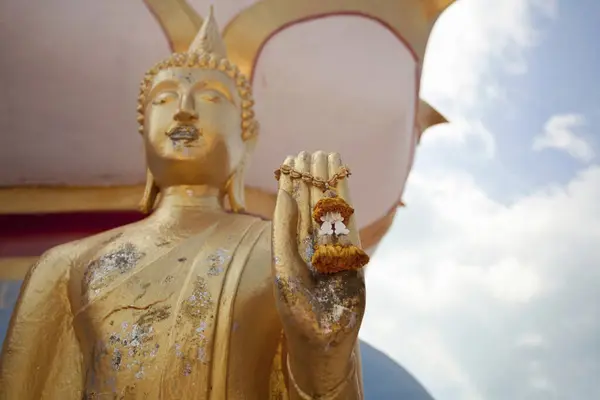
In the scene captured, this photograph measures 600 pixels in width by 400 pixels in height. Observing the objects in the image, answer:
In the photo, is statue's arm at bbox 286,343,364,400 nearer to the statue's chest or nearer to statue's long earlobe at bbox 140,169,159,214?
the statue's chest

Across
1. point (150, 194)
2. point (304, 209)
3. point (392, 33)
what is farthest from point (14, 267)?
point (304, 209)

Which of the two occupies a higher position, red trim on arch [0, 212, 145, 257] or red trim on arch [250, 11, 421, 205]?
red trim on arch [250, 11, 421, 205]

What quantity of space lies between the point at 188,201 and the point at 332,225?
600mm

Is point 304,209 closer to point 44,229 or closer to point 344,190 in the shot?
point 344,190

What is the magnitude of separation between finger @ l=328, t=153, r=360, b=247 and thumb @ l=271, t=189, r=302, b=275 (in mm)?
79

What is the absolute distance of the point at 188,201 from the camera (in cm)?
157

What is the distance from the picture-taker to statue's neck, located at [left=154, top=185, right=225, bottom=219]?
1.55 metres

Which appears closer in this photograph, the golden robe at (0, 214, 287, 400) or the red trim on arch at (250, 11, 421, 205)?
the golden robe at (0, 214, 287, 400)

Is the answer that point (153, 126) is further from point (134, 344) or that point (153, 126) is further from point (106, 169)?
point (106, 169)

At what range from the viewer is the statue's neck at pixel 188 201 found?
1.55m

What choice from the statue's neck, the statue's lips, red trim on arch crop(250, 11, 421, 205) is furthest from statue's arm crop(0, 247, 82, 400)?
red trim on arch crop(250, 11, 421, 205)

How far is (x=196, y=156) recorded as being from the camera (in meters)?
1.54

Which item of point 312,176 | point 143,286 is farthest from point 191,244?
point 312,176

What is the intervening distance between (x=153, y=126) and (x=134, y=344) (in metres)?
0.52
